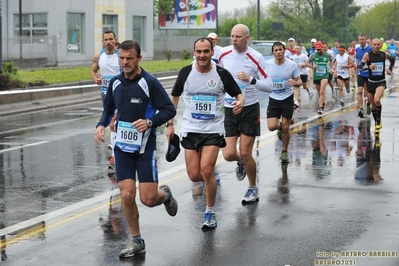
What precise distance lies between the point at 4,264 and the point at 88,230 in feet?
4.39

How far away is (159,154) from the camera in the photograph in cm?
1330

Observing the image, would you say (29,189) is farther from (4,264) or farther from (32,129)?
(32,129)

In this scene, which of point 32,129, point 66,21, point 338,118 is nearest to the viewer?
point 32,129

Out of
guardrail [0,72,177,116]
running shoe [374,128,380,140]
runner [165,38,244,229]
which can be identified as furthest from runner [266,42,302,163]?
guardrail [0,72,177,116]

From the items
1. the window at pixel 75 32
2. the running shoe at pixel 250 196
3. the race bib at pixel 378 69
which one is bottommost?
the running shoe at pixel 250 196

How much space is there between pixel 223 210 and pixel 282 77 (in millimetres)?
4162

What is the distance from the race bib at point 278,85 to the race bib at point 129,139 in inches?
214

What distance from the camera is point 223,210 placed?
29.9 feet

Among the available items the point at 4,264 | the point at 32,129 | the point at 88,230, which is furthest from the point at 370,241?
the point at 32,129

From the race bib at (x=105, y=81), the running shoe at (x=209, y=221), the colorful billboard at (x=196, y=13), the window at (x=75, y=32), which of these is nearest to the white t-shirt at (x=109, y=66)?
the race bib at (x=105, y=81)

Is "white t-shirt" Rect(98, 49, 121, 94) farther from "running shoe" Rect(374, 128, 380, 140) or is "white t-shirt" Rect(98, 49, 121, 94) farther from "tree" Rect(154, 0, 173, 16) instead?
"tree" Rect(154, 0, 173, 16)

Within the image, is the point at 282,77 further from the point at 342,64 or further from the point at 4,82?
the point at 4,82

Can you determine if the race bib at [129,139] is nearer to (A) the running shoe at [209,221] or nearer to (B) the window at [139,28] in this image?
(A) the running shoe at [209,221]

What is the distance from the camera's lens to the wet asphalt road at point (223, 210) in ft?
23.9
